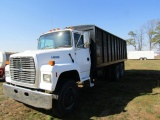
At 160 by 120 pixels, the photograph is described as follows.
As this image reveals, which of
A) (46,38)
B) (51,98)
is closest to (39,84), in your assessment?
(51,98)

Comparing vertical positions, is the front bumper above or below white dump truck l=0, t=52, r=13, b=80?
below

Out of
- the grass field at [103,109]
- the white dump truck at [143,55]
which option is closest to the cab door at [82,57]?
the grass field at [103,109]

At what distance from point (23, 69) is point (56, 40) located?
171 centimetres

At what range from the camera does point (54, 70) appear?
4328 millimetres

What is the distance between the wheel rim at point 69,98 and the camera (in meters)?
4.83

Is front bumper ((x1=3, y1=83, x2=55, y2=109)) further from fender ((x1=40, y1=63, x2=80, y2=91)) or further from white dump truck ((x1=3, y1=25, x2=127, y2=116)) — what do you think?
fender ((x1=40, y1=63, x2=80, y2=91))

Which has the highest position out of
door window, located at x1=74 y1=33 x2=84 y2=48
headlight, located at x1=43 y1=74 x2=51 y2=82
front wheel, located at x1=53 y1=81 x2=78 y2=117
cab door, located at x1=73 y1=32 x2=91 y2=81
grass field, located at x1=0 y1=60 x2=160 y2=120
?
door window, located at x1=74 y1=33 x2=84 y2=48

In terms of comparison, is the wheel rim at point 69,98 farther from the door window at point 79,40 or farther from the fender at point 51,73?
the door window at point 79,40

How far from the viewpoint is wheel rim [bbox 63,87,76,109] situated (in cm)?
483

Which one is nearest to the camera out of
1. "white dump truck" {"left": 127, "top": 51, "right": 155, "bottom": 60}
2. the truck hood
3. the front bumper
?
the front bumper

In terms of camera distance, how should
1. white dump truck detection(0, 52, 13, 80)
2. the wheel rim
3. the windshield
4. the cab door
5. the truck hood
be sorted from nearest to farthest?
the truck hood
the wheel rim
the windshield
the cab door
white dump truck detection(0, 52, 13, 80)

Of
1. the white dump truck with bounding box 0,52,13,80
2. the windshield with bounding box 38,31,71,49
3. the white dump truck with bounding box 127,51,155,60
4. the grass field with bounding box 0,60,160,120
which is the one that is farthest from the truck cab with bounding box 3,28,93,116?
the white dump truck with bounding box 127,51,155,60

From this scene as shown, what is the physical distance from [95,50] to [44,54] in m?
2.73

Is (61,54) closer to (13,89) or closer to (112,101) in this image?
(13,89)
